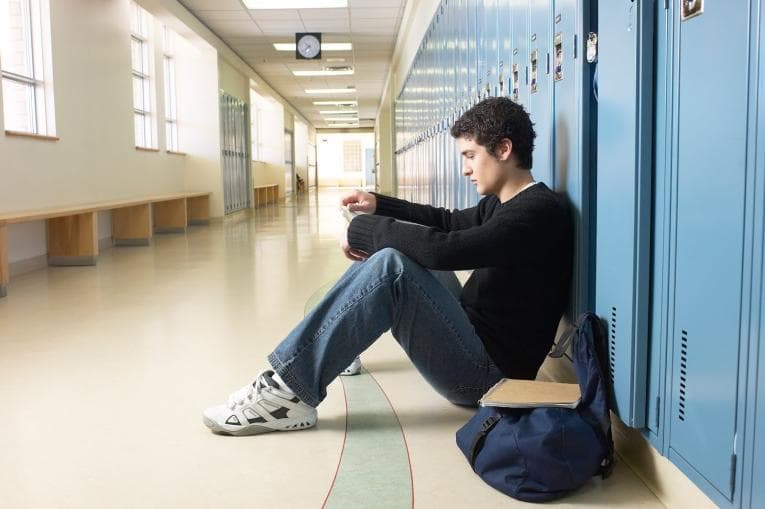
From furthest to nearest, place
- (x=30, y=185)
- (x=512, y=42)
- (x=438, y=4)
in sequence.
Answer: (x=438, y=4)
(x=30, y=185)
(x=512, y=42)

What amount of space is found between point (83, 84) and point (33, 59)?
0.80 metres

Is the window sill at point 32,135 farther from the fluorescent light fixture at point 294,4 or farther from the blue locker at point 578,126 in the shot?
the blue locker at point 578,126

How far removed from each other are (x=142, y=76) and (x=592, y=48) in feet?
29.7

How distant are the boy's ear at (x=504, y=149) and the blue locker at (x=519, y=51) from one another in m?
0.70

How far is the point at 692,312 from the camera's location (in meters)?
1.41

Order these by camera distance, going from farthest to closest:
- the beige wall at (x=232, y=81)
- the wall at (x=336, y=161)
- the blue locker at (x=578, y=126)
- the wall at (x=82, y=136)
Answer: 1. the wall at (x=336, y=161)
2. the beige wall at (x=232, y=81)
3. the wall at (x=82, y=136)
4. the blue locker at (x=578, y=126)

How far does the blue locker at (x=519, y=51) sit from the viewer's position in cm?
267

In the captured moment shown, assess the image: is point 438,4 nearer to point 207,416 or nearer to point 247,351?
point 247,351

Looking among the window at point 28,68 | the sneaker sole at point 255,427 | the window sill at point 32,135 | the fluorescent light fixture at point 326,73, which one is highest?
the fluorescent light fixture at point 326,73

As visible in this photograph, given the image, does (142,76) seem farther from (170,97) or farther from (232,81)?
(232,81)

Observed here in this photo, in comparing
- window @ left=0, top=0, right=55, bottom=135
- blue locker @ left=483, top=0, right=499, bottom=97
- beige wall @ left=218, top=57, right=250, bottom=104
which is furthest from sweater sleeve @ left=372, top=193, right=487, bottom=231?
beige wall @ left=218, top=57, right=250, bottom=104

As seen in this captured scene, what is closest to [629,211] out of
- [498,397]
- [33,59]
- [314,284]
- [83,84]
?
[498,397]

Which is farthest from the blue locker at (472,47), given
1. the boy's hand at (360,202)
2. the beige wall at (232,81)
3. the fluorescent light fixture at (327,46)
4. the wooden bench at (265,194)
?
the wooden bench at (265,194)

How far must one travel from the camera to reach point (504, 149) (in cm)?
208
